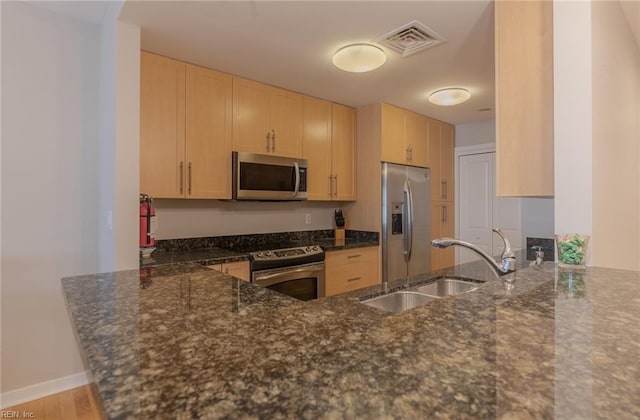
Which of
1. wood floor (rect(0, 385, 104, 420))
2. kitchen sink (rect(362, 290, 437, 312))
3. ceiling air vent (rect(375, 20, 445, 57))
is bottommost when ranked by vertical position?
wood floor (rect(0, 385, 104, 420))

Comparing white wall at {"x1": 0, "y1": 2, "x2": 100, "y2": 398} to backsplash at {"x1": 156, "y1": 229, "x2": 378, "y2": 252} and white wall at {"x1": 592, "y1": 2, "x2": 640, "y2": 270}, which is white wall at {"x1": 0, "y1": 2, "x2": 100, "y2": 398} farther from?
white wall at {"x1": 592, "y1": 2, "x2": 640, "y2": 270}

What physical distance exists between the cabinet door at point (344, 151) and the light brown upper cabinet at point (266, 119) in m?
0.49

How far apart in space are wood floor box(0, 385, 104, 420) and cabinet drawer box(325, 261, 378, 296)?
1.86 meters

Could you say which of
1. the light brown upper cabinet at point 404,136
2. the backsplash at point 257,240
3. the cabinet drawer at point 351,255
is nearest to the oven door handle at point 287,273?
the cabinet drawer at point 351,255

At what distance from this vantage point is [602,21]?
4.98 feet

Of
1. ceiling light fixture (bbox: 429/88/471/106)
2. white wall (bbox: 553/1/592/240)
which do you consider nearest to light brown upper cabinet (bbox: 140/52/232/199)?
ceiling light fixture (bbox: 429/88/471/106)

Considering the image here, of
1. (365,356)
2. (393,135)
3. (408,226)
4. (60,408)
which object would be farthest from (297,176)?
(365,356)

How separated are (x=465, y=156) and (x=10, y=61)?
4566mm

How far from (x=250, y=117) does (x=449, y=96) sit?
1.85 meters

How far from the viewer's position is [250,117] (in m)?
2.95

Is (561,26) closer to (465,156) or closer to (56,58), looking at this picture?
(56,58)

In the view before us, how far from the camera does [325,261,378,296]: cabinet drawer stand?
312 cm

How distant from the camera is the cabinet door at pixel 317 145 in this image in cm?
337

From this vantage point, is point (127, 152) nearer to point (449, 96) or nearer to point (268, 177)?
point (268, 177)
